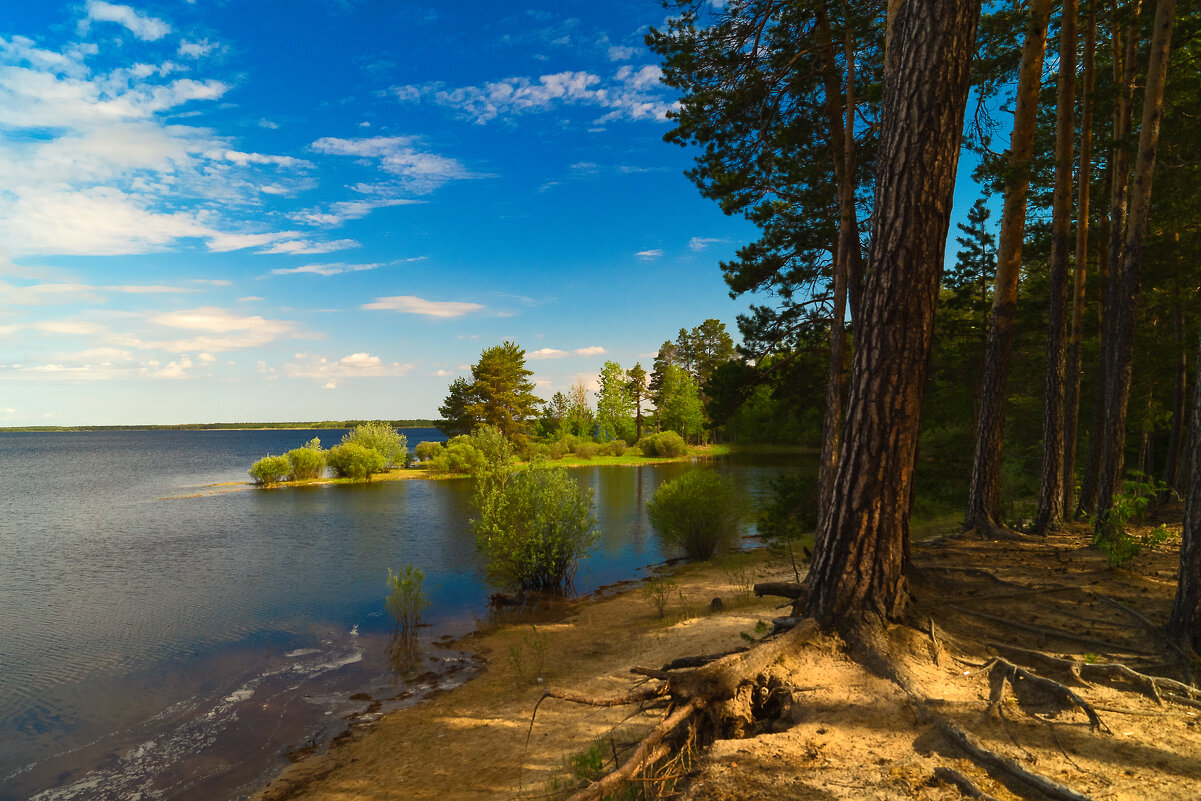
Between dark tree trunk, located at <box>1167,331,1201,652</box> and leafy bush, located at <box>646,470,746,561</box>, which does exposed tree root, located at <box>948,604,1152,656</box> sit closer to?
dark tree trunk, located at <box>1167,331,1201,652</box>

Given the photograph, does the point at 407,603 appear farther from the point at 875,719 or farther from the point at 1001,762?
the point at 1001,762

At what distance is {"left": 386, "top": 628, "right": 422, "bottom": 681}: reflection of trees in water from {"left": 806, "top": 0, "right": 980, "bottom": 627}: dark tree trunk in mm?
8501

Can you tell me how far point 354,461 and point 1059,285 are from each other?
1664 inches

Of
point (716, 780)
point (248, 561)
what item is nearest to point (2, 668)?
point (248, 561)

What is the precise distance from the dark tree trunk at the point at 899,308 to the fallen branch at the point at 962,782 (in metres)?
1.53

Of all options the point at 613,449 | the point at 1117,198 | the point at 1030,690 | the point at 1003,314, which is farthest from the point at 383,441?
the point at 1030,690

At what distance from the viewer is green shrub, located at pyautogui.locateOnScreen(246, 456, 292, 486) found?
38.9 meters

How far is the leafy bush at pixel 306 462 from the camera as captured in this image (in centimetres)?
4116

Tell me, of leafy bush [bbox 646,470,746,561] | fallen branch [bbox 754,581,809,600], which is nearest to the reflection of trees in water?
fallen branch [bbox 754,581,809,600]

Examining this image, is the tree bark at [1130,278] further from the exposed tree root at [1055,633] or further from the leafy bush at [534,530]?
the leafy bush at [534,530]

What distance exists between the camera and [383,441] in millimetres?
47094

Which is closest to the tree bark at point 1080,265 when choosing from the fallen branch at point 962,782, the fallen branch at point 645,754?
the fallen branch at point 962,782

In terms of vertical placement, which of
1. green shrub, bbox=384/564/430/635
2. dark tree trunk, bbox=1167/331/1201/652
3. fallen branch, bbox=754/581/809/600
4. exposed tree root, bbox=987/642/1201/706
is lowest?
green shrub, bbox=384/564/430/635

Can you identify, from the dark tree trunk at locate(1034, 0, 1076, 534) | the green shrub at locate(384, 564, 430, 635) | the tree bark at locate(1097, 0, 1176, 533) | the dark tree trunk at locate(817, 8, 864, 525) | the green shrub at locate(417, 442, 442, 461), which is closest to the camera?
the tree bark at locate(1097, 0, 1176, 533)
